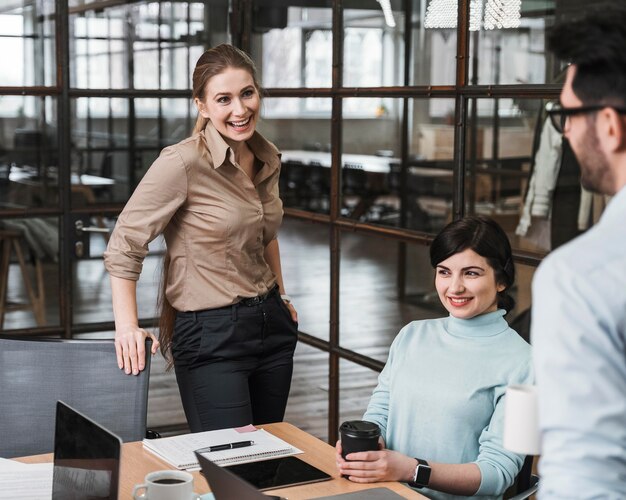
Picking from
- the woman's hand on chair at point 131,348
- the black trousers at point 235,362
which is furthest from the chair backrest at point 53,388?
the black trousers at point 235,362

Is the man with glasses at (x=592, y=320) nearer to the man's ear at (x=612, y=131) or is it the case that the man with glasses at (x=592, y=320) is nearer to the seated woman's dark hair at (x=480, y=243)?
the man's ear at (x=612, y=131)

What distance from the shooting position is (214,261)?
263cm

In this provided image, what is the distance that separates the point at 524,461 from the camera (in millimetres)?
2193

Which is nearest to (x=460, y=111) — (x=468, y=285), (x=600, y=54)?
(x=468, y=285)

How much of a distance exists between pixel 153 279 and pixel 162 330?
70.5 inches

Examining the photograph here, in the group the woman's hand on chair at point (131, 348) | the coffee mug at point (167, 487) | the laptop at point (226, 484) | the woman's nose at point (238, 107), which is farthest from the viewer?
the woman's nose at point (238, 107)

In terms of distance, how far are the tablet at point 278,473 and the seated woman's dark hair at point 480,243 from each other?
54cm

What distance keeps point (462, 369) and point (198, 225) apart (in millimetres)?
802

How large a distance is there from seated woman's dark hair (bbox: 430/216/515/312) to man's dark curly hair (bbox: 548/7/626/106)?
1.05m

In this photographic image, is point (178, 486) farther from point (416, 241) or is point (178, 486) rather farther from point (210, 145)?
point (416, 241)

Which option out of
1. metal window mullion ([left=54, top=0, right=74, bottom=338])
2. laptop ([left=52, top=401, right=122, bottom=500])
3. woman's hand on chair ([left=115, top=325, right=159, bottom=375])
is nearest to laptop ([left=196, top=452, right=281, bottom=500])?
laptop ([left=52, top=401, right=122, bottom=500])

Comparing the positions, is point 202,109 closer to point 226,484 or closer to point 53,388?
point 53,388

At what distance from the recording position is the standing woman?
8.33 feet

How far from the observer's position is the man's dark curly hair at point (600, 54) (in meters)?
1.13
